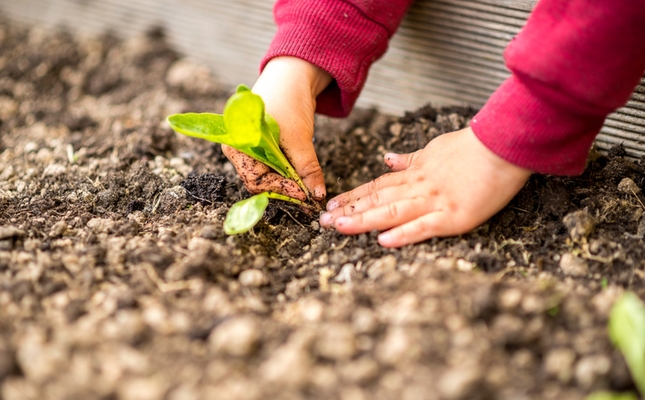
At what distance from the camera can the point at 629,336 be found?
2.64 ft

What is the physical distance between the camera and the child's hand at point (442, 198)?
1.08m

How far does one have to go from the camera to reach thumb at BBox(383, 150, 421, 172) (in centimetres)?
127

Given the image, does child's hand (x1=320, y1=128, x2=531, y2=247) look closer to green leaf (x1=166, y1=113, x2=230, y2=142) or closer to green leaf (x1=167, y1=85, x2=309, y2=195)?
green leaf (x1=167, y1=85, x2=309, y2=195)

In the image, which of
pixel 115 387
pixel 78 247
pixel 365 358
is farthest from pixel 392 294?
pixel 78 247

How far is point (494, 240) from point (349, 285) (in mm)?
333

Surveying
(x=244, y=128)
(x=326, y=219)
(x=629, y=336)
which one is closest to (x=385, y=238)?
(x=326, y=219)

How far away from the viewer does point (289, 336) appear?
2.77 ft

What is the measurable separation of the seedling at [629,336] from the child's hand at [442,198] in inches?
12.2

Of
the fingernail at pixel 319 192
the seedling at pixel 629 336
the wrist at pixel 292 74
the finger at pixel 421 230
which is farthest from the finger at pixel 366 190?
the seedling at pixel 629 336

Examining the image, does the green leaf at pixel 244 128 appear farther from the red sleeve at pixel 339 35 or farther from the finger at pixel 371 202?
the red sleeve at pixel 339 35

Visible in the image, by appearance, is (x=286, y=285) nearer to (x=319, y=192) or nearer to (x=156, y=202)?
(x=319, y=192)

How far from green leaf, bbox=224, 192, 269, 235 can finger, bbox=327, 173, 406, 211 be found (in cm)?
19

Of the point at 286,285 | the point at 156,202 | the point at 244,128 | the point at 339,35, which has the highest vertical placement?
the point at 339,35

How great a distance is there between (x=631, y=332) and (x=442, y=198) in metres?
0.42
